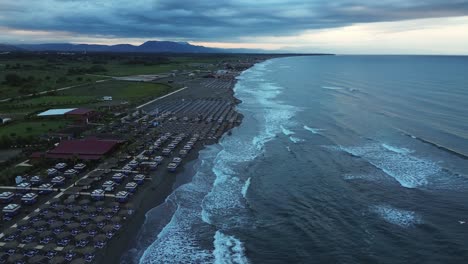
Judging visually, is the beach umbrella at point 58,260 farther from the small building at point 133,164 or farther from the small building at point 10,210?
the small building at point 133,164

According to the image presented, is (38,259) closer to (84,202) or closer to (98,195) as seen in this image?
(84,202)

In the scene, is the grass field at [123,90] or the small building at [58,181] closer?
the small building at [58,181]

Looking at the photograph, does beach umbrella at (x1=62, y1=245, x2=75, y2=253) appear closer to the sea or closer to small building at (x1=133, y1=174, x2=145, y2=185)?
the sea

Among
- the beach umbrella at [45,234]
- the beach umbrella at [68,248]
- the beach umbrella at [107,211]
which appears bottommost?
the beach umbrella at [45,234]

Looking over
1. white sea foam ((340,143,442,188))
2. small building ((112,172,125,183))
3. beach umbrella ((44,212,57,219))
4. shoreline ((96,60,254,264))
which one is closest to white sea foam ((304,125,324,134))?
white sea foam ((340,143,442,188))

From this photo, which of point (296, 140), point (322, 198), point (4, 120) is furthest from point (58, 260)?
point (4, 120)

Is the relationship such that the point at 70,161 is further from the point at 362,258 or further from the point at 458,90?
the point at 458,90

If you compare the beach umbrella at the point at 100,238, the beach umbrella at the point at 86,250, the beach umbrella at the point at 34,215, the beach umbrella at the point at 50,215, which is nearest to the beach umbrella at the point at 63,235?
the beach umbrella at the point at 100,238
